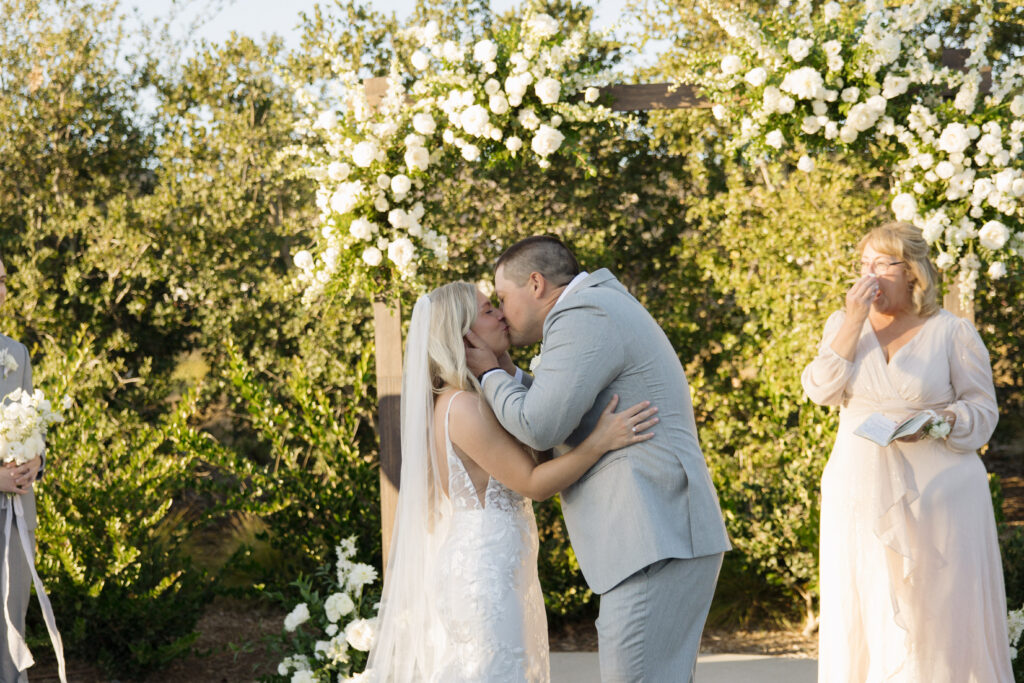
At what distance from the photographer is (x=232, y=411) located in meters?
8.32

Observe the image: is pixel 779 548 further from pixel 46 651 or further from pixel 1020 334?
pixel 46 651

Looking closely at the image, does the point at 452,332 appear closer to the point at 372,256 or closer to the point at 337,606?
the point at 372,256

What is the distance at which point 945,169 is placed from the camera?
4.70 m

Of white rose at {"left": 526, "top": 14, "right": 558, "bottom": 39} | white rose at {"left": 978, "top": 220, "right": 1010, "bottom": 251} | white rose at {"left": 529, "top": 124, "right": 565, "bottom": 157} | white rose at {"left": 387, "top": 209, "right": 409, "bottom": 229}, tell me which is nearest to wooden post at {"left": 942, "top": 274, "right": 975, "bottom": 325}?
white rose at {"left": 978, "top": 220, "right": 1010, "bottom": 251}

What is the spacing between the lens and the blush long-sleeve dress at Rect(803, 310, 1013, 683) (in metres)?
3.94

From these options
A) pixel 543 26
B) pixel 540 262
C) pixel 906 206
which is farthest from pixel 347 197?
pixel 906 206

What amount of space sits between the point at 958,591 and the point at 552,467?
198 centimetres

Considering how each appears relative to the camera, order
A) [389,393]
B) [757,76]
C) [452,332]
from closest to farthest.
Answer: [452,332] < [757,76] < [389,393]

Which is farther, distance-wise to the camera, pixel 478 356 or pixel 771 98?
pixel 771 98

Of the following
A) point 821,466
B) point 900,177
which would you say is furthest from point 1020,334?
point 900,177

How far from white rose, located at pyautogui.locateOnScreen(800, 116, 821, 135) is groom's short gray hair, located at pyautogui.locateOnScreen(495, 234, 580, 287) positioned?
7.27 ft

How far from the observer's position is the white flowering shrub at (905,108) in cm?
469

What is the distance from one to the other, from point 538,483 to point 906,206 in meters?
2.77

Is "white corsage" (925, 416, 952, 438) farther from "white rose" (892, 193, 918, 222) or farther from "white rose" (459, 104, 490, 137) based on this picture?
"white rose" (459, 104, 490, 137)
